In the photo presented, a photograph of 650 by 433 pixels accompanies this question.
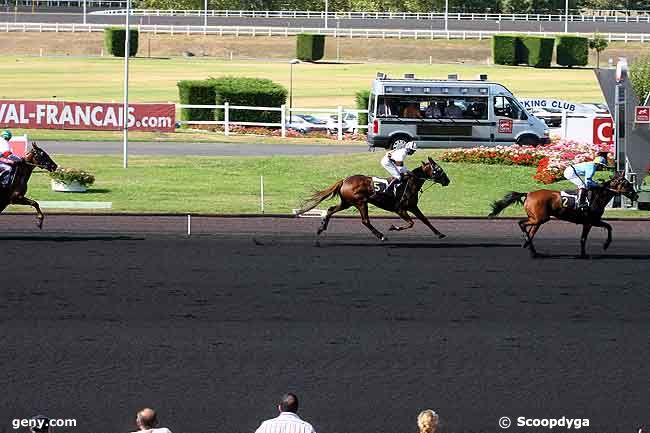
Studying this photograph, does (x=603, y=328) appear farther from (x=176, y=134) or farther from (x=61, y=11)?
(x=61, y=11)

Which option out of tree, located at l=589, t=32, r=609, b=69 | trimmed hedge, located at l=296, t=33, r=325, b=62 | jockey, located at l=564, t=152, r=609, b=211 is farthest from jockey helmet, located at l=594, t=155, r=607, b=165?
trimmed hedge, located at l=296, t=33, r=325, b=62

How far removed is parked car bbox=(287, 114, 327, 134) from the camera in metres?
49.5

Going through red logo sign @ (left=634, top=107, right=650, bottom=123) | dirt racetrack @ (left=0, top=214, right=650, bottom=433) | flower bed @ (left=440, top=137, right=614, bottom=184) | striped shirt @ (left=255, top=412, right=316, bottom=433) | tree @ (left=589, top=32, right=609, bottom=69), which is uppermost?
tree @ (left=589, top=32, right=609, bottom=69)

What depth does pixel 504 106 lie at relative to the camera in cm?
4112

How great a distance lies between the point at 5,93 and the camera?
7362cm

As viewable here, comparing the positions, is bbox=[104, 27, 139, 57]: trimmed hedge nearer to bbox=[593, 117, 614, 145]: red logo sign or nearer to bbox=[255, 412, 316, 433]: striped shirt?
bbox=[593, 117, 614, 145]: red logo sign

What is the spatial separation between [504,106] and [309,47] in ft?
191

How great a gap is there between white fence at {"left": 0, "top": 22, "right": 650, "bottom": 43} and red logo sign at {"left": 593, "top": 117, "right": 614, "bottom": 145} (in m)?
66.2

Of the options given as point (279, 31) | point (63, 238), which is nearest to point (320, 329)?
point (63, 238)

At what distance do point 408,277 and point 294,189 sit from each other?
11.6 meters

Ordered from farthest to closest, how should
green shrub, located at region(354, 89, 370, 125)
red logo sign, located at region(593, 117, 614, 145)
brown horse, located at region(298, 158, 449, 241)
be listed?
green shrub, located at region(354, 89, 370, 125) → red logo sign, located at region(593, 117, 614, 145) → brown horse, located at region(298, 158, 449, 241)

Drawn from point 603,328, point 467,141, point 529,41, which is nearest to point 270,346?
point 603,328

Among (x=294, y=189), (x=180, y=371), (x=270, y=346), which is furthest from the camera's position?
(x=294, y=189)

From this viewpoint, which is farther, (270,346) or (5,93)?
(5,93)
